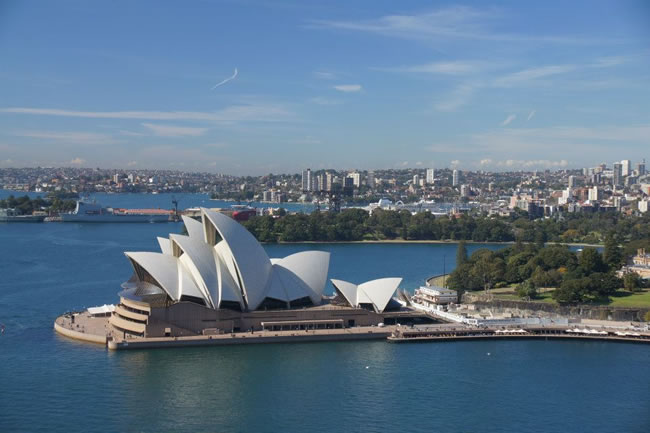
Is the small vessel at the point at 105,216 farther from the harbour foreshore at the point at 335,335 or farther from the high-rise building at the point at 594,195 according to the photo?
the high-rise building at the point at 594,195

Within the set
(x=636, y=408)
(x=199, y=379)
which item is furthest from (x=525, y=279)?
(x=199, y=379)

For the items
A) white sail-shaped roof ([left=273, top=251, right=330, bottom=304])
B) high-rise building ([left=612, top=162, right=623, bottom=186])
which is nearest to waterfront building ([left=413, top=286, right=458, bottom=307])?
white sail-shaped roof ([left=273, top=251, right=330, bottom=304])

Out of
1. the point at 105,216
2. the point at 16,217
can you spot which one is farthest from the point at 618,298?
the point at 16,217

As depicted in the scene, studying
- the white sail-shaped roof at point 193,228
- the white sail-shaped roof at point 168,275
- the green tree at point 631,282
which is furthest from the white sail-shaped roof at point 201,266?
the green tree at point 631,282

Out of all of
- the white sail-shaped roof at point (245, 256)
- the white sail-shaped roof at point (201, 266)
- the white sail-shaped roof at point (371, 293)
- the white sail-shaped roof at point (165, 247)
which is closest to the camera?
the white sail-shaped roof at point (201, 266)

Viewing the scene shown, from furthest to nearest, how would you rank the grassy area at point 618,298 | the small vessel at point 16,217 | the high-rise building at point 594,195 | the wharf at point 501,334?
the high-rise building at point 594,195
the small vessel at point 16,217
the grassy area at point 618,298
the wharf at point 501,334

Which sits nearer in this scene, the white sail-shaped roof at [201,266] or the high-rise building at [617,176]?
the white sail-shaped roof at [201,266]

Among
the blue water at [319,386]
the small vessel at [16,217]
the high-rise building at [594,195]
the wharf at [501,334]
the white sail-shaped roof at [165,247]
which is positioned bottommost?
the blue water at [319,386]
